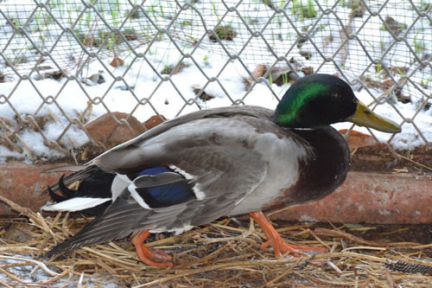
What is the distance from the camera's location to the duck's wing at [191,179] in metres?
2.98

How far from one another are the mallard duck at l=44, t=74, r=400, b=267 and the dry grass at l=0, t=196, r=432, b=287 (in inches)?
4.2

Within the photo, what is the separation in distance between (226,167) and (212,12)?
1.26m

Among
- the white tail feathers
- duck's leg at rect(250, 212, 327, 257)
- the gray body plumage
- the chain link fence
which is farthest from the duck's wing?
the chain link fence

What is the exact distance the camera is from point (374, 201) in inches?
138

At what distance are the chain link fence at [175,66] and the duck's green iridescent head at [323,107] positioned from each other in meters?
0.36

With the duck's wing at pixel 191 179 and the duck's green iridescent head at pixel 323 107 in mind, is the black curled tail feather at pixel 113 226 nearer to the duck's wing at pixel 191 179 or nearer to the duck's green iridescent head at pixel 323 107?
the duck's wing at pixel 191 179

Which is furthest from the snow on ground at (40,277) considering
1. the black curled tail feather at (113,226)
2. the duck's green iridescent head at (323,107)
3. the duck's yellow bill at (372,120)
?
the duck's yellow bill at (372,120)

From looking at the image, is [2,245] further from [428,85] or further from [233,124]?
[428,85]

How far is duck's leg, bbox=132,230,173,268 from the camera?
10.4ft

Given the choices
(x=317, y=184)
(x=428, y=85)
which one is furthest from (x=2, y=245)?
(x=428, y=85)

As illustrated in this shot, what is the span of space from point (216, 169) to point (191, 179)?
0.25ft

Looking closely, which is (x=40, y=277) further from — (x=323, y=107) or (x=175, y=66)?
(x=175, y=66)

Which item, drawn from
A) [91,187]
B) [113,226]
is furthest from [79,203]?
[113,226]

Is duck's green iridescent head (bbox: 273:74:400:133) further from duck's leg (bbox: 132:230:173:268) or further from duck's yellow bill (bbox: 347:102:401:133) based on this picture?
duck's leg (bbox: 132:230:173:268)
